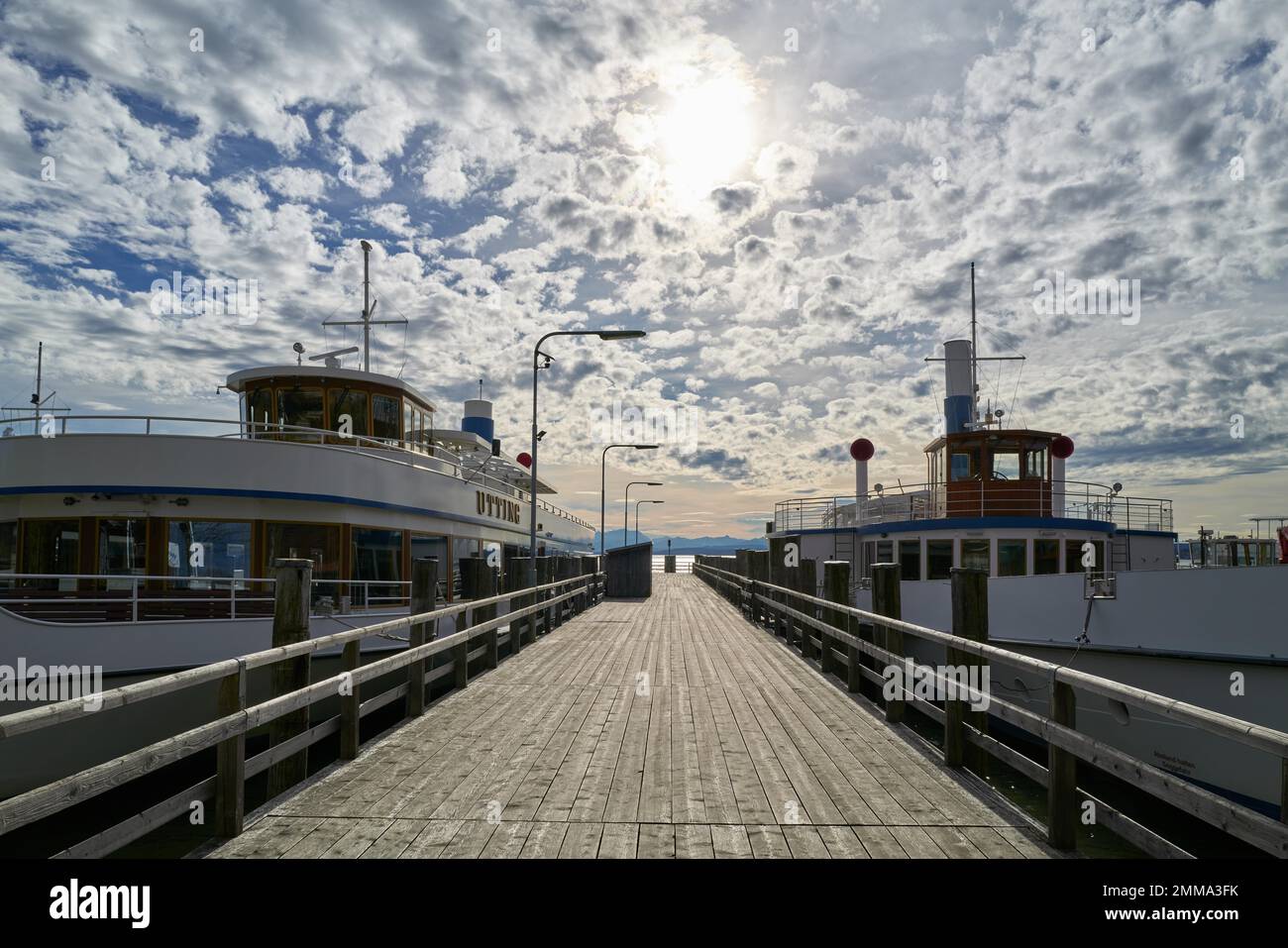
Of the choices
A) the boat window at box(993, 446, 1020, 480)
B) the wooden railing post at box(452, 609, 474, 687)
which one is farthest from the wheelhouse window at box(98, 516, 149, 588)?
the boat window at box(993, 446, 1020, 480)

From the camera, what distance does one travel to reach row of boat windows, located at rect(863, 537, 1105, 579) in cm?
1794

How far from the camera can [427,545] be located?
17.7 m

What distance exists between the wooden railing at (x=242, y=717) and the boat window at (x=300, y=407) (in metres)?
9.67

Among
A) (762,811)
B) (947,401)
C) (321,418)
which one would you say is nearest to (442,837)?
(762,811)

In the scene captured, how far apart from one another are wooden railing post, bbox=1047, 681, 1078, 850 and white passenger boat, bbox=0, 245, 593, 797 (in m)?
9.27

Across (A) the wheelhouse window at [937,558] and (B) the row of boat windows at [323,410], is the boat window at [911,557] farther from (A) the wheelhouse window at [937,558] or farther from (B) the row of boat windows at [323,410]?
(B) the row of boat windows at [323,410]

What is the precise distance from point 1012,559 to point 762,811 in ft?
48.4

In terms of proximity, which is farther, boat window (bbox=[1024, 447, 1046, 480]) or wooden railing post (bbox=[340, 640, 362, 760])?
boat window (bbox=[1024, 447, 1046, 480])

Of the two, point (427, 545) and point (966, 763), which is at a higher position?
point (427, 545)

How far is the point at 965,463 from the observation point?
2091 centimetres

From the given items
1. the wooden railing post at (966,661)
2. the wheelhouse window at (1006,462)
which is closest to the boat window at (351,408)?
the wooden railing post at (966,661)

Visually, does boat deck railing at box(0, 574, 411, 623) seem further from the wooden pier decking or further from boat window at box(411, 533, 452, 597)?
the wooden pier decking

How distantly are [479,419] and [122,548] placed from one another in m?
24.0
